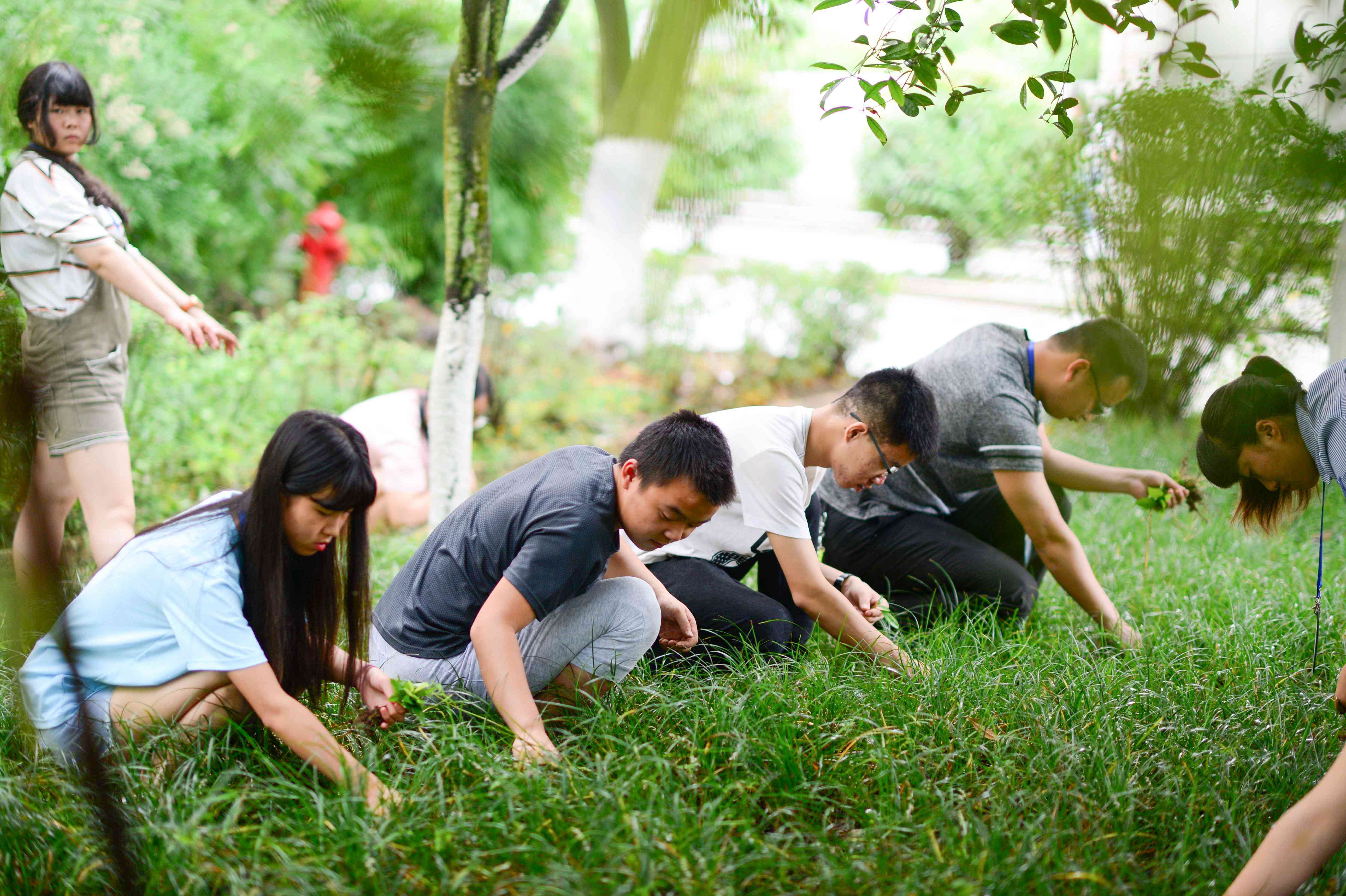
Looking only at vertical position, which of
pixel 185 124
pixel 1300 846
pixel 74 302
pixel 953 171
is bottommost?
pixel 1300 846

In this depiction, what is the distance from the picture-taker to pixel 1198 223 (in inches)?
90.5

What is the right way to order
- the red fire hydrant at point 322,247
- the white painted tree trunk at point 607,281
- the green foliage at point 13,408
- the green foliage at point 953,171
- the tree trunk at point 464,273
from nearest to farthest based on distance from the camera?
1. the green foliage at point 13,408
2. the tree trunk at point 464,273
3. the white painted tree trunk at point 607,281
4. the red fire hydrant at point 322,247
5. the green foliage at point 953,171

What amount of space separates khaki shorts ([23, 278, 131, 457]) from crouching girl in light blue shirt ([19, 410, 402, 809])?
0.89 metres

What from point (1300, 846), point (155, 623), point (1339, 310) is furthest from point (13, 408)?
point (1339, 310)

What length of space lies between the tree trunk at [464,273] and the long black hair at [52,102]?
36.3 inches

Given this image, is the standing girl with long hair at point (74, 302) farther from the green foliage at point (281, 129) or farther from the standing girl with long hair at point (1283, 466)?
the standing girl with long hair at point (1283, 466)

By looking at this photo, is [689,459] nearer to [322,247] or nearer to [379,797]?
[379,797]

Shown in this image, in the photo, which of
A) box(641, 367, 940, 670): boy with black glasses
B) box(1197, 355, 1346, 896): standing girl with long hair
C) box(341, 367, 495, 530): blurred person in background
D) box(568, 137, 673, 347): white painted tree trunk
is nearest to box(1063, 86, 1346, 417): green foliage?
box(1197, 355, 1346, 896): standing girl with long hair

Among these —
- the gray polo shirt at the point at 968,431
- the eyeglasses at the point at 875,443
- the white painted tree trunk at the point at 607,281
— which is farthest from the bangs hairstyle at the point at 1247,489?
the white painted tree trunk at the point at 607,281

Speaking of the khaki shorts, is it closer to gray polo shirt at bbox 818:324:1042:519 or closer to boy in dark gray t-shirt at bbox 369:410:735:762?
boy in dark gray t-shirt at bbox 369:410:735:762

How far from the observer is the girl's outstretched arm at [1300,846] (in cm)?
163

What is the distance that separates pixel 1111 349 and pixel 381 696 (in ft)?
7.15

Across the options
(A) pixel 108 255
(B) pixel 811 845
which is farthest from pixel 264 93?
(B) pixel 811 845

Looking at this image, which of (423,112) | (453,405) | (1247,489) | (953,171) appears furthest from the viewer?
(953,171)
